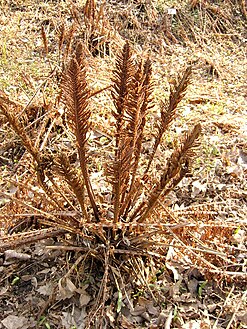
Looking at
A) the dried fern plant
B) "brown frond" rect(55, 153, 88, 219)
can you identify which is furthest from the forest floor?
"brown frond" rect(55, 153, 88, 219)

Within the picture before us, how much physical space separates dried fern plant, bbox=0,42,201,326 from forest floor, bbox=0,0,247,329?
0.09 metres

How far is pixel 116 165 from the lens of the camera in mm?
1452

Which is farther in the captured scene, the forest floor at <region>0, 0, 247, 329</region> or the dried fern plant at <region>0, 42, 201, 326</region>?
the forest floor at <region>0, 0, 247, 329</region>

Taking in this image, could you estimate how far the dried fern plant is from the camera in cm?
144

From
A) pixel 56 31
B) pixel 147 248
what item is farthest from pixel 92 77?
pixel 147 248

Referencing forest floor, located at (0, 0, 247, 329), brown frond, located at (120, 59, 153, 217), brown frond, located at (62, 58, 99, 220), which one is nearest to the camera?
brown frond, located at (62, 58, 99, 220)

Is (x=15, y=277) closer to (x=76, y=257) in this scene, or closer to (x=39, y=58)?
(x=76, y=257)

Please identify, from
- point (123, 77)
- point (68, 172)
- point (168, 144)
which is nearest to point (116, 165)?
point (68, 172)

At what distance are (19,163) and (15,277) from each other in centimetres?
74

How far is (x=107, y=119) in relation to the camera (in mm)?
2982

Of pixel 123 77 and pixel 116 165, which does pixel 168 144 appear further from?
pixel 116 165

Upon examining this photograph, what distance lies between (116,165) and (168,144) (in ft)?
4.56

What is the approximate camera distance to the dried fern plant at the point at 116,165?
4.73 ft

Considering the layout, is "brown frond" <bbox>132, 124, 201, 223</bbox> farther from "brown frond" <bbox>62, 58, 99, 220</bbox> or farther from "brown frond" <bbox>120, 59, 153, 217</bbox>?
"brown frond" <bbox>62, 58, 99, 220</bbox>
